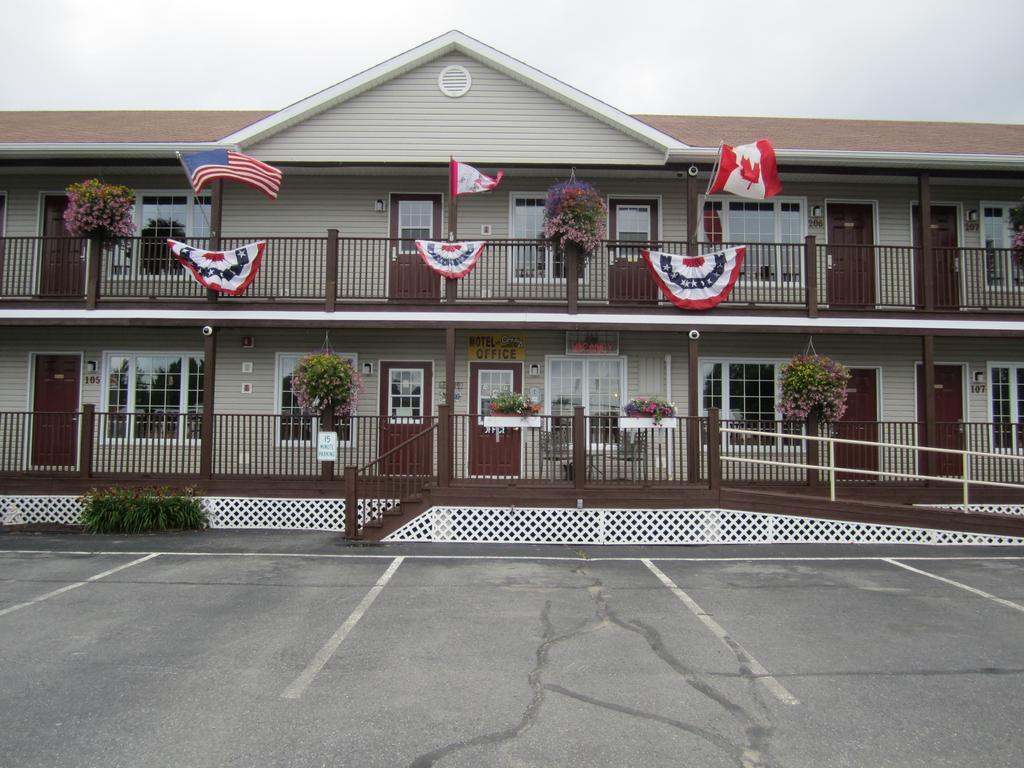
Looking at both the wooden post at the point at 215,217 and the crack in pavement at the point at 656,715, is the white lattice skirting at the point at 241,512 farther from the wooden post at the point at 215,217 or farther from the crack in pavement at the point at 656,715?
the crack in pavement at the point at 656,715

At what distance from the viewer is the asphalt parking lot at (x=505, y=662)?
13.0 feet

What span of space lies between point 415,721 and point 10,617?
4799mm

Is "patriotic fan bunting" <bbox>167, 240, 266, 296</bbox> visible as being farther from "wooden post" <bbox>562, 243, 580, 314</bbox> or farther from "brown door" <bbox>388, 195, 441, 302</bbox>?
"wooden post" <bbox>562, 243, 580, 314</bbox>

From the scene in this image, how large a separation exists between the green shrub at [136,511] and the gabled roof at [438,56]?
664 centimetres

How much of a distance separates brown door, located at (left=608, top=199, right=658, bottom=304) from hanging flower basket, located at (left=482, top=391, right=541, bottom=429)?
2834mm

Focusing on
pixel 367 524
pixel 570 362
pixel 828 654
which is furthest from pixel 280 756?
pixel 570 362

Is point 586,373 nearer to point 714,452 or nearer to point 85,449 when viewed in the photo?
point 714,452

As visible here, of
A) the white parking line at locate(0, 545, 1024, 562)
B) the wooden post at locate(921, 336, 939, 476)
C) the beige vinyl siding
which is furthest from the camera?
the beige vinyl siding

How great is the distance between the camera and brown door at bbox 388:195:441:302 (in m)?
12.8

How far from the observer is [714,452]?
35.4 feet

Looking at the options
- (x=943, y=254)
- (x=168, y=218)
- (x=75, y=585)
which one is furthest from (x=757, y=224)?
(x=75, y=585)

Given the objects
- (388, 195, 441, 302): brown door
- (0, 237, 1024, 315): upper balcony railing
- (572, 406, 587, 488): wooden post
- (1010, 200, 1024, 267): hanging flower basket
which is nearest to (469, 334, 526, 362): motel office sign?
(0, 237, 1024, 315): upper balcony railing

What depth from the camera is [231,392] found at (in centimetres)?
1380

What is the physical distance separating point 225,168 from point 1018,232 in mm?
14702
